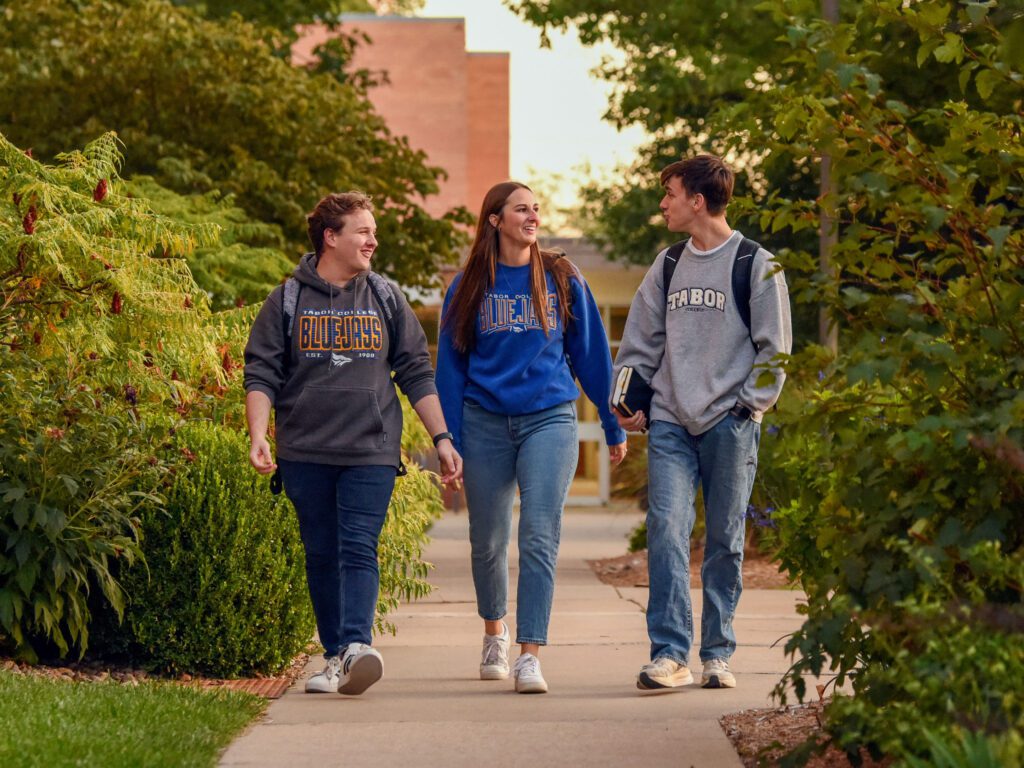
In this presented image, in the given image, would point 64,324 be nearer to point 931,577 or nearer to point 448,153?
point 931,577

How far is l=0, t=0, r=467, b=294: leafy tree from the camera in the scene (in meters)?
20.6

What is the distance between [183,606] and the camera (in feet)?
22.8

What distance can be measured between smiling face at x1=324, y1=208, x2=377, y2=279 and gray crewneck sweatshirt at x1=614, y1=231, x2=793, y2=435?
43.4 inches

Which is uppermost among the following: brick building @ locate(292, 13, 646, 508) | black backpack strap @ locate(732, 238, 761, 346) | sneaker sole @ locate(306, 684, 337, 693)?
brick building @ locate(292, 13, 646, 508)

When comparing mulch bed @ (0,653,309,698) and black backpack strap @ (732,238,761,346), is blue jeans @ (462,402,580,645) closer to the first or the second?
black backpack strap @ (732,238,761,346)

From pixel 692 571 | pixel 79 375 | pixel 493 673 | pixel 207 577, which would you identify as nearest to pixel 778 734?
pixel 493 673

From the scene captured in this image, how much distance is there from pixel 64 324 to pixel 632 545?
25.7 feet

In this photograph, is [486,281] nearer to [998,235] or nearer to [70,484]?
[70,484]

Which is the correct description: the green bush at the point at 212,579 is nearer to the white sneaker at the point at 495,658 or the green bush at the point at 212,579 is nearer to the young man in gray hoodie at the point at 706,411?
the white sneaker at the point at 495,658

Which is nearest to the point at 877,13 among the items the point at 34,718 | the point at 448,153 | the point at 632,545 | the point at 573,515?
the point at 34,718

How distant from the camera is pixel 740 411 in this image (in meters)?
6.47

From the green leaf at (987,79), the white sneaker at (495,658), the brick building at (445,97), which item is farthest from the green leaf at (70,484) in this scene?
the brick building at (445,97)

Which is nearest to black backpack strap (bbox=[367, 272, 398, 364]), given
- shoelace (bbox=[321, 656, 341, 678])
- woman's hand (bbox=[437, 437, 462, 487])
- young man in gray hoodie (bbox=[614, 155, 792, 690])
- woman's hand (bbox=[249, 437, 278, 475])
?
woman's hand (bbox=[437, 437, 462, 487])

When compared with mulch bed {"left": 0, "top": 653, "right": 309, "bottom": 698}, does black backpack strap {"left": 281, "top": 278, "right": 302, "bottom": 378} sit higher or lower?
higher
